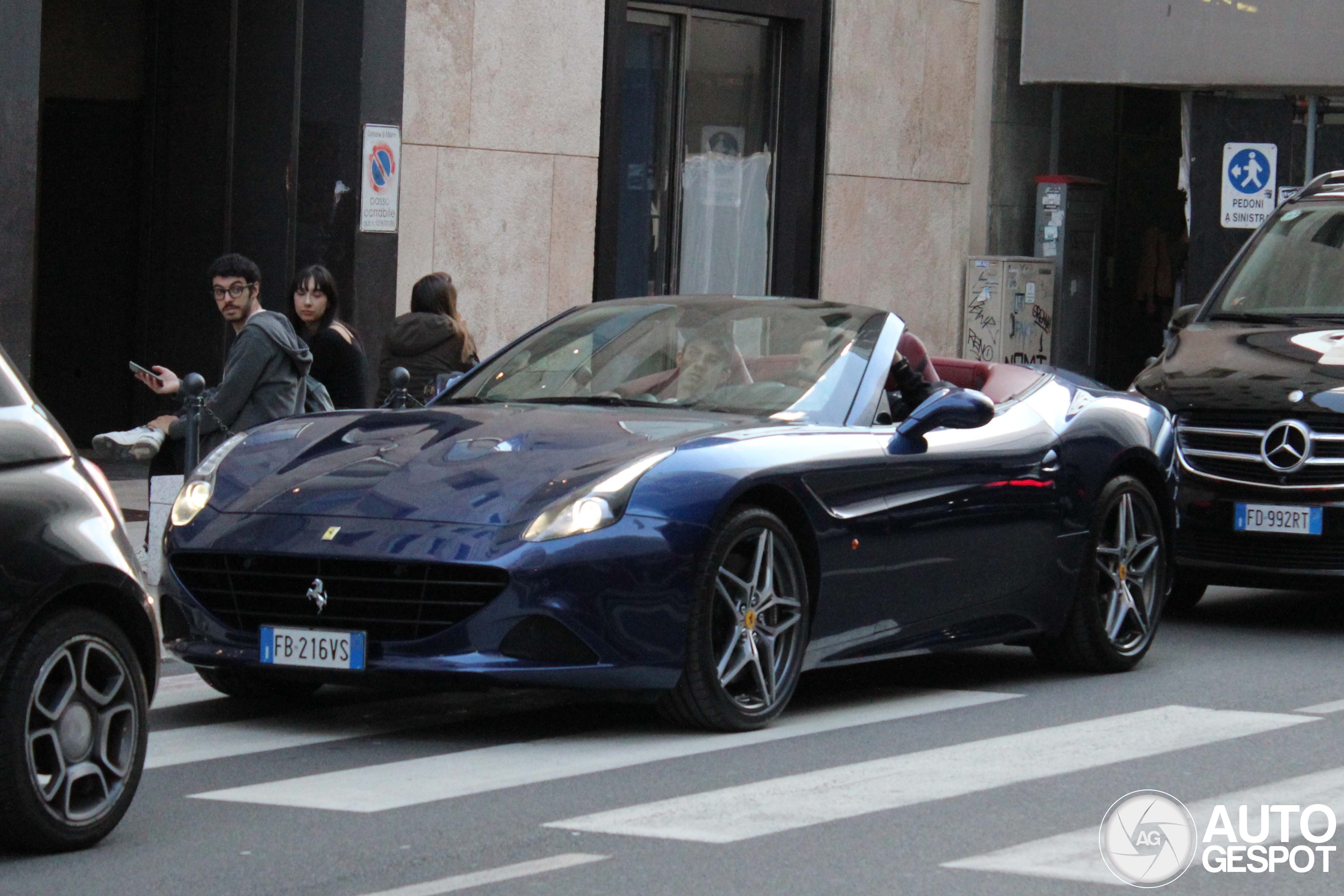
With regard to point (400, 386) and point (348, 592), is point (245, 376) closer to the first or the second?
point (400, 386)

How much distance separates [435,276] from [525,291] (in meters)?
5.55

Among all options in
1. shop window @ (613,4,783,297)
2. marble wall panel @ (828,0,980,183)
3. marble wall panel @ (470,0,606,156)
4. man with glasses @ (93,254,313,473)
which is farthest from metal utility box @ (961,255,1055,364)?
man with glasses @ (93,254,313,473)

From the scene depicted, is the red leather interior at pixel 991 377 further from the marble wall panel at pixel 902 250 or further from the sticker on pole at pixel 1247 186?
the marble wall panel at pixel 902 250

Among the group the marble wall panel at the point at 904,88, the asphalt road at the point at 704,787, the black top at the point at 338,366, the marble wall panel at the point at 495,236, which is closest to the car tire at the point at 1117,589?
the asphalt road at the point at 704,787

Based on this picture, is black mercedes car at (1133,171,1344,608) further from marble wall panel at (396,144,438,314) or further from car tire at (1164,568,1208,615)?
marble wall panel at (396,144,438,314)

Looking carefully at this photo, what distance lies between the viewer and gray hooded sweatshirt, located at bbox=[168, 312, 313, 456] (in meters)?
10.3

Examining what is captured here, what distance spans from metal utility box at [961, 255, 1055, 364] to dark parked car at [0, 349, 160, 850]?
17.1 metres

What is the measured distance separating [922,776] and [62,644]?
2.65m

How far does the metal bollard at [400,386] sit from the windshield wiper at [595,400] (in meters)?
2.24

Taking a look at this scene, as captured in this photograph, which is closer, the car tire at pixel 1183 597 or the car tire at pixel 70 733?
the car tire at pixel 70 733

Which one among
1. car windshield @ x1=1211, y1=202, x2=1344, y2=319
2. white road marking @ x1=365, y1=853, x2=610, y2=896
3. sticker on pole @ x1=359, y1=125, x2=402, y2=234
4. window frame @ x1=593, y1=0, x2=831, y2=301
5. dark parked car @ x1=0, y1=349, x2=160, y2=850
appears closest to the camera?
white road marking @ x1=365, y1=853, x2=610, y2=896

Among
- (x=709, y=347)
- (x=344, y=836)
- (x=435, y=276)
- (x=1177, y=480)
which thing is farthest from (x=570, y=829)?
(x=435, y=276)

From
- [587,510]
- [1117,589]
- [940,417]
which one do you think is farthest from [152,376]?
[1117,589]

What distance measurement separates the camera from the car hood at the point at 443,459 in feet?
23.4
